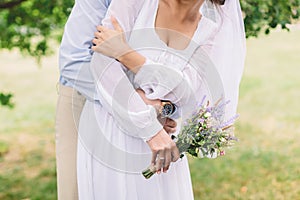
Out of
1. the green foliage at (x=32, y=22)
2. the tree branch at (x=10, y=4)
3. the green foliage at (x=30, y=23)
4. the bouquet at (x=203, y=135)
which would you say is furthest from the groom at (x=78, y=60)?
the tree branch at (x=10, y=4)

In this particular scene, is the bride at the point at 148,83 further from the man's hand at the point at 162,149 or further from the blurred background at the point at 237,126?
the blurred background at the point at 237,126

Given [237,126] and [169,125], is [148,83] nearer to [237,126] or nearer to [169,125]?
[169,125]

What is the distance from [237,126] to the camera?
7.04 meters

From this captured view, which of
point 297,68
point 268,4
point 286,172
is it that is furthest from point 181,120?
point 297,68

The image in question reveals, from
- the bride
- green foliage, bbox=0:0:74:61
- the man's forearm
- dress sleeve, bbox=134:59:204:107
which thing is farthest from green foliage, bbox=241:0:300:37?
the man's forearm

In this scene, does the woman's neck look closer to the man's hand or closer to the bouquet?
the bouquet

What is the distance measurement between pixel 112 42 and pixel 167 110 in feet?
0.98

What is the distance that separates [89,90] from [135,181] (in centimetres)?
37

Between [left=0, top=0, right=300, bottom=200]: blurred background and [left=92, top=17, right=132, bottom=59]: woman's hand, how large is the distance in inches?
67.7

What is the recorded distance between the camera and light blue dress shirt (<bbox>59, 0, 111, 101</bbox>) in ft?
6.53

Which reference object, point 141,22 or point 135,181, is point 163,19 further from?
point 135,181

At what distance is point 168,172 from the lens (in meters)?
2.16

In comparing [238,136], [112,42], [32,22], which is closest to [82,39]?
[112,42]

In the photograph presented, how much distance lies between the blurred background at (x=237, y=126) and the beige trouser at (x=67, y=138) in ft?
5.27
